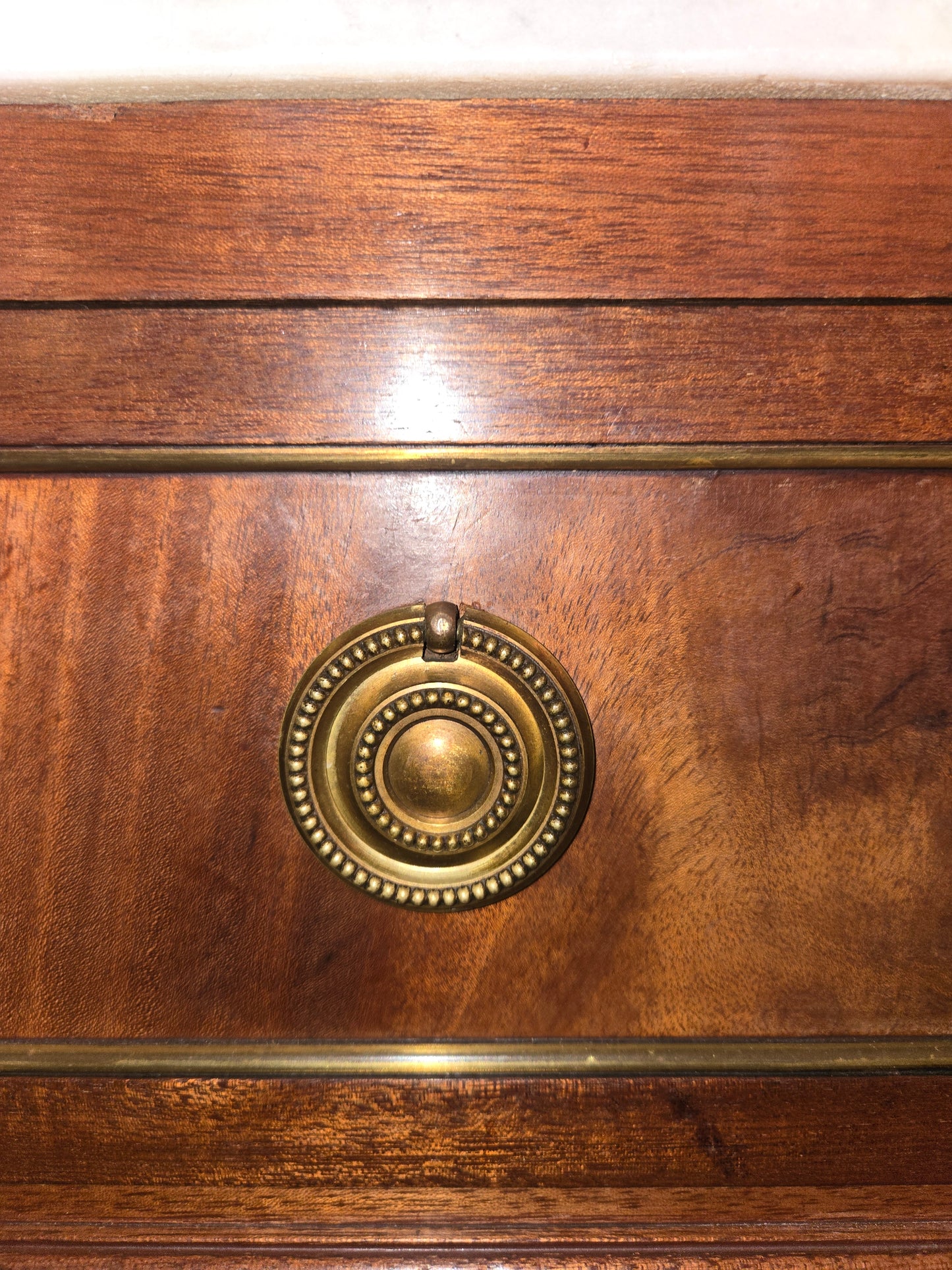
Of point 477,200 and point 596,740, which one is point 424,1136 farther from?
point 477,200

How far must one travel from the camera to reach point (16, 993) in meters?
0.50

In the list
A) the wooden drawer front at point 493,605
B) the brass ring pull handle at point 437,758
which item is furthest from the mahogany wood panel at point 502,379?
the brass ring pull handle at point 437,758

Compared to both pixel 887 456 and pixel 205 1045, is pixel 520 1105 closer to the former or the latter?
pixel 205 1045

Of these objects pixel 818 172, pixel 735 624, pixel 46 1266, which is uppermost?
pixel 818 172

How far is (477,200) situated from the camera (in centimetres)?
50

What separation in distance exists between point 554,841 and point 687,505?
22 centimetres

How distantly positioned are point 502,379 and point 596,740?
23cm

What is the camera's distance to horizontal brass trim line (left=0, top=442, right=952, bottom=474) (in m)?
0.51

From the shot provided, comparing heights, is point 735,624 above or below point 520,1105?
above

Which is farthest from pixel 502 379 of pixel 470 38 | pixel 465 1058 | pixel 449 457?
pixel 465 1058

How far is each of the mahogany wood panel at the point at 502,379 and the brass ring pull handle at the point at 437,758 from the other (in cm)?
13

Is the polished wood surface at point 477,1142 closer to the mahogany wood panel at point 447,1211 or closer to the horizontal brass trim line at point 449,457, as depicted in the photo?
the mahogany wood panel at point 447,1211

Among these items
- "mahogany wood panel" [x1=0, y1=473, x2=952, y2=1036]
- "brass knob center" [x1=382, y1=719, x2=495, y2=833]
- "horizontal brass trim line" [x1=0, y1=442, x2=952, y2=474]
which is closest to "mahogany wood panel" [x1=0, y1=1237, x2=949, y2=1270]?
"mahogany wood panel" [x1=0, y1=473, x2=952, y2=1036]

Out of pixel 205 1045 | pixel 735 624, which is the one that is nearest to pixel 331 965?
pixel 205 1045
